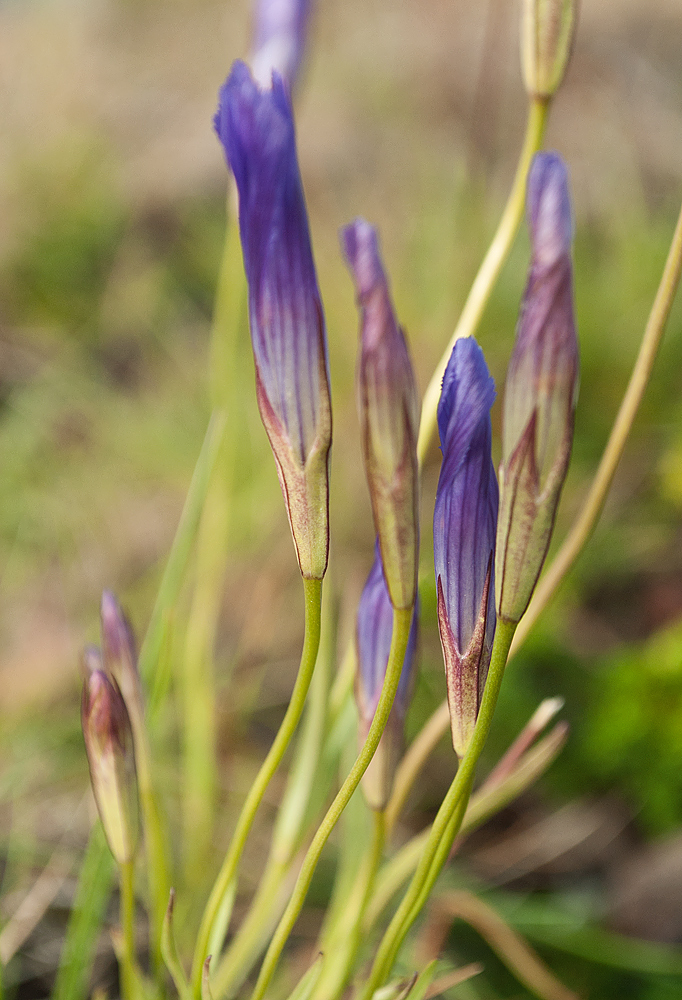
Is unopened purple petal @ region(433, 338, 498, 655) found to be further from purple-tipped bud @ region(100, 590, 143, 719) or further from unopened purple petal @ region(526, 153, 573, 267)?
purple-tipped bud @ region(100, 590, 143, 719)

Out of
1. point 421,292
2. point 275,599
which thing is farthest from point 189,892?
point 421,292

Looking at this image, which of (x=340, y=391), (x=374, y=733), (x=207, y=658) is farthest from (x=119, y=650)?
(x=340, y=391)

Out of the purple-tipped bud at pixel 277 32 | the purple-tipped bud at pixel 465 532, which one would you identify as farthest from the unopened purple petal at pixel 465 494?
the purple-tipped bud at pixel 277 32

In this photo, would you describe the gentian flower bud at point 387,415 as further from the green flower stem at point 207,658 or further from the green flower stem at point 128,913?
the green flower stem at point 207,658

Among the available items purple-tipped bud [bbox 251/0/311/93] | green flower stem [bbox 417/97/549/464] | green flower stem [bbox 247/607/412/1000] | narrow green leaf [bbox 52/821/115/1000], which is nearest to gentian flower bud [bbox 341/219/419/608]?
green flower stem [bbox 247/607/412/1000]

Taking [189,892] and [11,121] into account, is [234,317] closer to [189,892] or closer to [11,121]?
[189,892]

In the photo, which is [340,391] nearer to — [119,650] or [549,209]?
[119,650]
